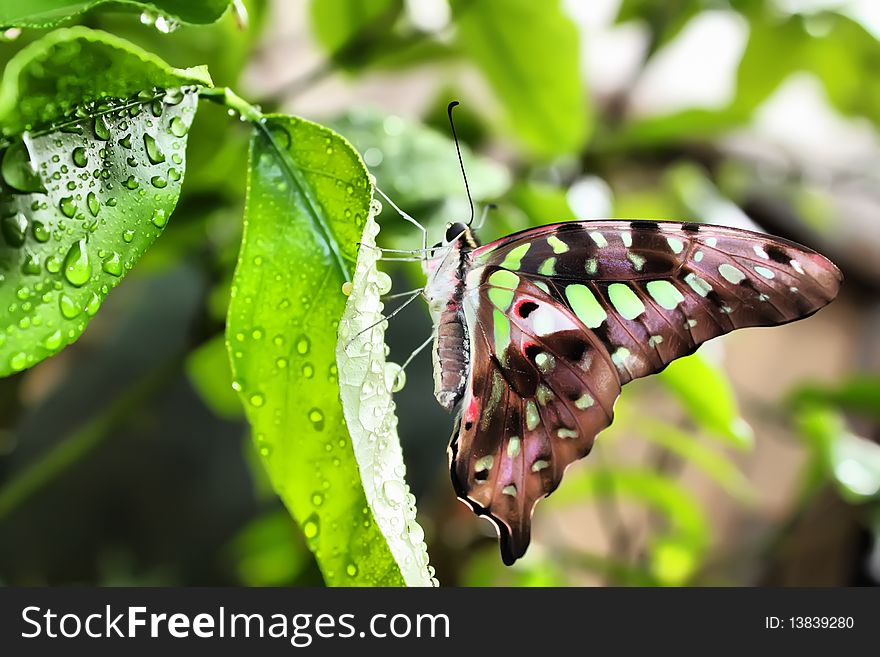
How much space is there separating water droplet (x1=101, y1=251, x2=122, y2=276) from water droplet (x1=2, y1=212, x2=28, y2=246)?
0.09ft

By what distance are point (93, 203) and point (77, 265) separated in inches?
1.0

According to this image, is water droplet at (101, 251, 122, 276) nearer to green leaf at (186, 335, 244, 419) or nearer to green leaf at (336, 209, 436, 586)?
green leaf at (336, 209, 436, 586)

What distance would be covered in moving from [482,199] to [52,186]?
0.40 metres

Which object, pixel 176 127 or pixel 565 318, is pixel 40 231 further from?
pixel 565 318

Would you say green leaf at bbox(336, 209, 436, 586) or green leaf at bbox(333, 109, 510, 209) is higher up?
green leaf at bbox(336, 209, 436, 586)

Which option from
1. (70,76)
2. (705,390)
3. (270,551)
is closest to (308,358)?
(70,76)

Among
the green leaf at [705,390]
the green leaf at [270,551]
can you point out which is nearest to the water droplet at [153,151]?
the green leaf at [705,390]

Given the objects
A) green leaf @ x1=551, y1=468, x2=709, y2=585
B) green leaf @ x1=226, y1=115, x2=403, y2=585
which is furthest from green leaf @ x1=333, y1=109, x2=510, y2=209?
green leaf @ x1=551, y1=468, x2=709, y2=585

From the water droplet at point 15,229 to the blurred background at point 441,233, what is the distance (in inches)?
3.3

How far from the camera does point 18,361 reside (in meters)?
0.24

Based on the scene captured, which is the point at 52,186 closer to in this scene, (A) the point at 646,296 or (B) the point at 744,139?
(A) the point at 646,296

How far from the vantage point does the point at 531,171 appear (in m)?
0.92

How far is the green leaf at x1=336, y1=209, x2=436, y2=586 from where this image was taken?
10.6 inches

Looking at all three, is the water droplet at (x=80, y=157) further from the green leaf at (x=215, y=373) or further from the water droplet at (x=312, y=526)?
the green leaf at (x=215, y=373)
